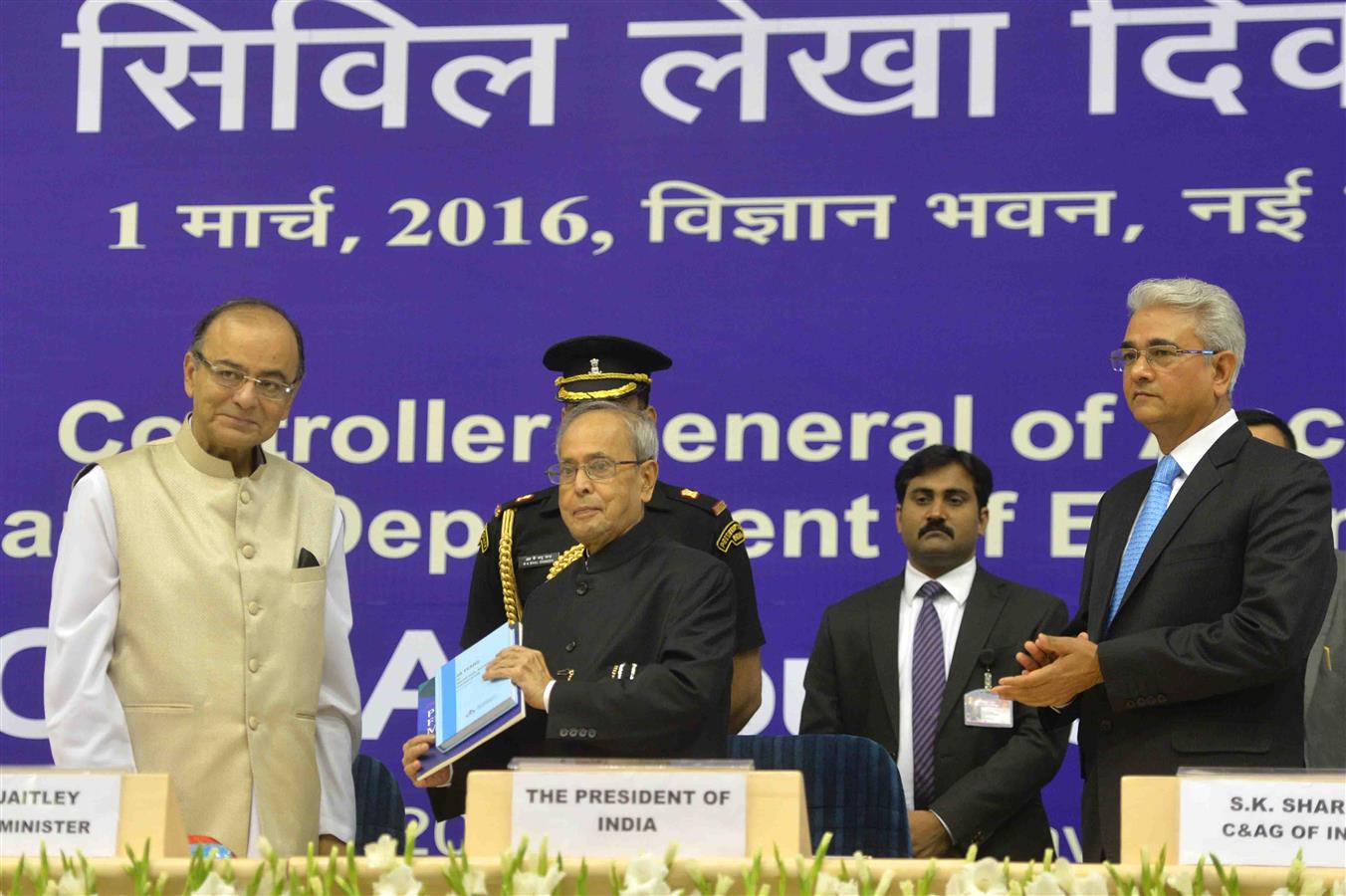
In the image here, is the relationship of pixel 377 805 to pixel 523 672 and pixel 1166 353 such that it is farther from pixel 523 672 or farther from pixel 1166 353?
pixel 1166 353

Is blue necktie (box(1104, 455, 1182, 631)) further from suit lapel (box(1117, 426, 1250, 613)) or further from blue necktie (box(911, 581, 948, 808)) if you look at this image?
blue necktie (box(911, 581, 948, 808))

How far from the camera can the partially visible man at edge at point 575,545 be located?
3615mm

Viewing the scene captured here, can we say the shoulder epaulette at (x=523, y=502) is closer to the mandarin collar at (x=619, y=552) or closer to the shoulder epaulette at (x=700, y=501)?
the shoulder epaulette at (x=700, y=501)

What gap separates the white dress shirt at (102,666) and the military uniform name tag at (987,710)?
49.2 inches

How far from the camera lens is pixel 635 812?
203cm

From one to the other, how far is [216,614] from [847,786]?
1.14 meters

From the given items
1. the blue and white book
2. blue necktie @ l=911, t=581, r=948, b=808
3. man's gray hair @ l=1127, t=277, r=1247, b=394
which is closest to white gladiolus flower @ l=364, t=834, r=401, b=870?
the blue and white book

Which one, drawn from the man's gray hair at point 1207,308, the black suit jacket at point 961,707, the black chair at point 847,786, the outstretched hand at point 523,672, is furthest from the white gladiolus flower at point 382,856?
the black suit jacket at point 961,707

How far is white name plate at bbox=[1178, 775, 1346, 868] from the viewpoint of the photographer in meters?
1.98

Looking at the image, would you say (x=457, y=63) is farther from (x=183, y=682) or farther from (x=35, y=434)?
(x=183, y=682)

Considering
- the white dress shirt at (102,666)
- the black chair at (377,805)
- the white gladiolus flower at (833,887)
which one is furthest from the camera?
the black chair at (377,805)

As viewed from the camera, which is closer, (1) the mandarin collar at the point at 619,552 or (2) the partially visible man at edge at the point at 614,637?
(2) the partially visible man at edge at the point at 614,637

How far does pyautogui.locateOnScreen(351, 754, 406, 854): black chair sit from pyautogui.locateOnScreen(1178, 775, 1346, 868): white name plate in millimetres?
1867

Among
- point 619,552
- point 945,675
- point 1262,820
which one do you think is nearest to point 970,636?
point 945,675
